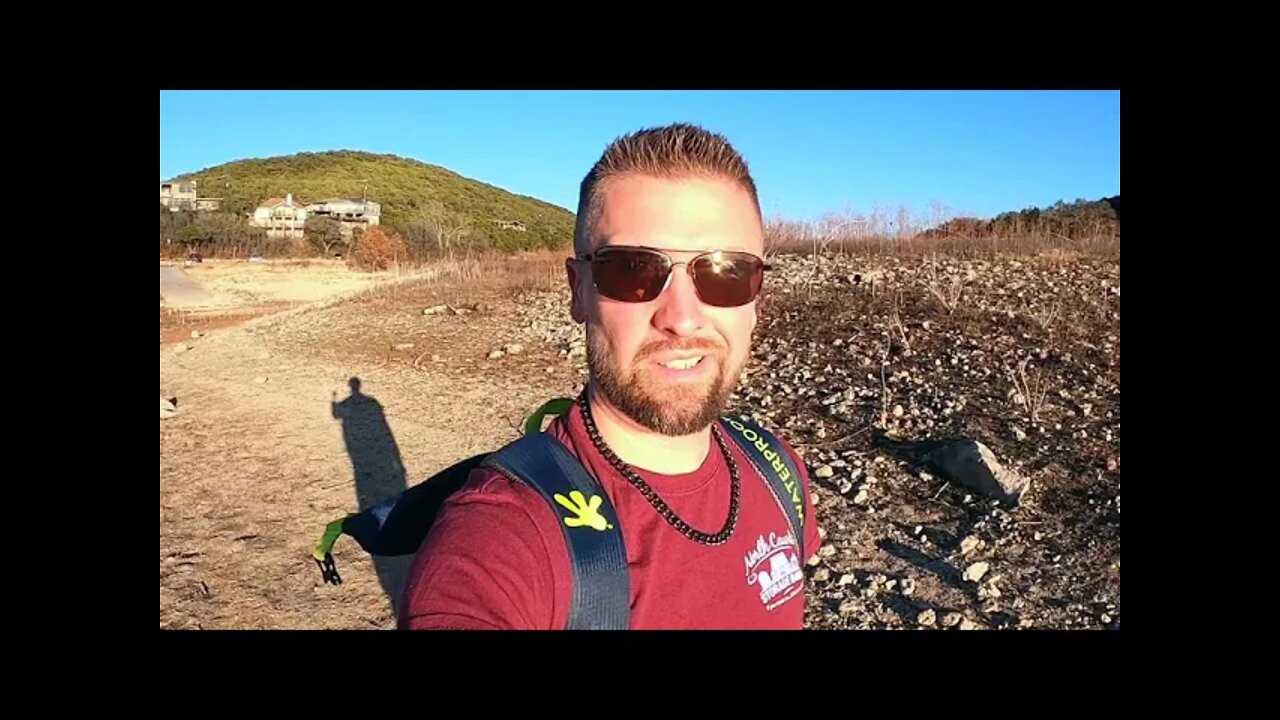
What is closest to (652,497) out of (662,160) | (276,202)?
(662,160)

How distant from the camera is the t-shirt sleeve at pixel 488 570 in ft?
3.44

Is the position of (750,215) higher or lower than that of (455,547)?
higher

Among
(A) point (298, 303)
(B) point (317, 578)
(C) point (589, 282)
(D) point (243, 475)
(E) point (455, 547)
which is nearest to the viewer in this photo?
(E) point (455, 547)

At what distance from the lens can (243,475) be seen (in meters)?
4.63

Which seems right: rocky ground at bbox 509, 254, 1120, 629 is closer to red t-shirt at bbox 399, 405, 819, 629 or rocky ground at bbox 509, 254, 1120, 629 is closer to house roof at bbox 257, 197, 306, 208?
red t-shirt at bbox 399, 405, 819, 629

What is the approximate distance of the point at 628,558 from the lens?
119cm

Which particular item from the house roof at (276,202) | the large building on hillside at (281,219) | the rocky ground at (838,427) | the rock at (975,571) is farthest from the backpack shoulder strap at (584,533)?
the house roof at (276,202)

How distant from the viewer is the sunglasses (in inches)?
53.5

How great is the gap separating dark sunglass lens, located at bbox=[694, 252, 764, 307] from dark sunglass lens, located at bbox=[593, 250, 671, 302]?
8cm

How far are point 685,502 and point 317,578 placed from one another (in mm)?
2635

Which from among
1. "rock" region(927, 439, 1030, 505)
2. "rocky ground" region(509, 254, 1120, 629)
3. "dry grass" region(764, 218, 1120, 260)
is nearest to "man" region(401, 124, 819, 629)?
"rocky ground" region(509, 254, 1120, 629)

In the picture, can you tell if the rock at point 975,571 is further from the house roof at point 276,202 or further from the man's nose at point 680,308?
the house roof at point 276,202

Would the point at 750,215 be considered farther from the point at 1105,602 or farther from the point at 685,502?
the point at 1105,602
